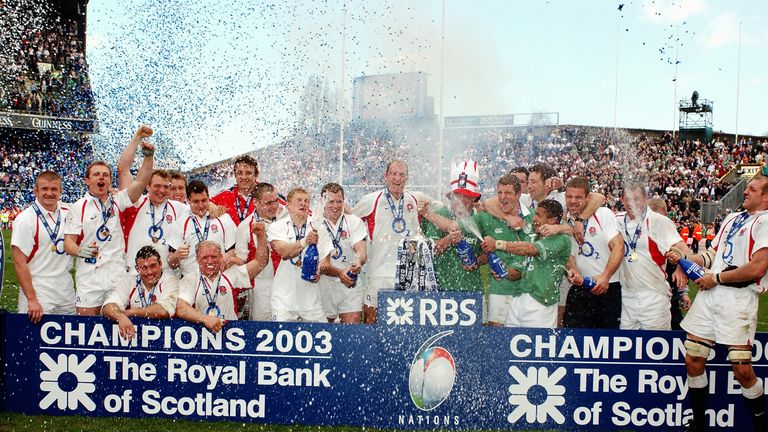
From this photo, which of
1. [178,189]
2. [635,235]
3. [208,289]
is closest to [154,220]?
[178,189]

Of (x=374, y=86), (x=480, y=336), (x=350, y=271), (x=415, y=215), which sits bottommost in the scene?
(x=480, y=336)

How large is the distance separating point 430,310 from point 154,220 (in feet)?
8.61

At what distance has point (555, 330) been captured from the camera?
4.98m

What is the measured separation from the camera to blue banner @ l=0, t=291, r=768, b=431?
4980 mm

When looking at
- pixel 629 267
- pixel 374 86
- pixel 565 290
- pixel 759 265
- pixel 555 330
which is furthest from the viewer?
pixel 374 86

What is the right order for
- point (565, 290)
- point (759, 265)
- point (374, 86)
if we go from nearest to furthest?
point (759, 265) < point (565, 290) < point (374, 86)

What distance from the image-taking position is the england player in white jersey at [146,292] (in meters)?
5.18

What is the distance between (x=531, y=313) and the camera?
548cm

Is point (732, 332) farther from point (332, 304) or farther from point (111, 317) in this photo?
point (111, 317)

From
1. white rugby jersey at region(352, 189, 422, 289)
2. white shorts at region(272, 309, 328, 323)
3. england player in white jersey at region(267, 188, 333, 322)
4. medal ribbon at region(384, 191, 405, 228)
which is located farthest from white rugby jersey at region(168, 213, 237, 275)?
medal ribbon at region(384, 191, 405, 228)

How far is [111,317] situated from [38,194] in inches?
53.6

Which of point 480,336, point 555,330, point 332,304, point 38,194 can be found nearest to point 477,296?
point 480,336

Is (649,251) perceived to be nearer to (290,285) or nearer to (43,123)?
(290,285)

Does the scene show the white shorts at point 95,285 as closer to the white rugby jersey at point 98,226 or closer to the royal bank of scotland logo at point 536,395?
the white rugby jersey at point 98,226
